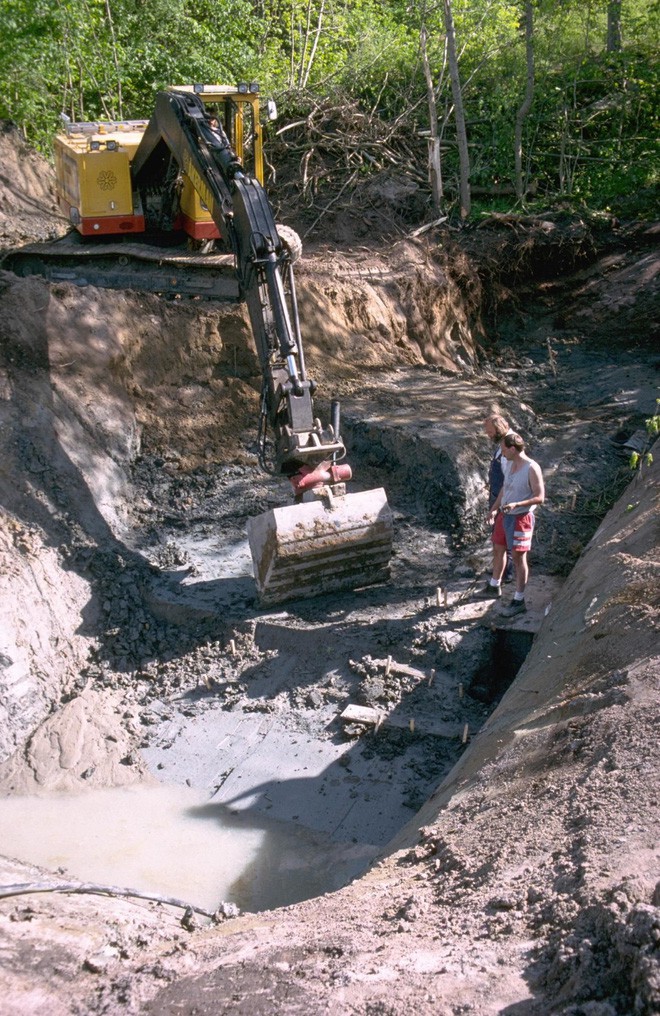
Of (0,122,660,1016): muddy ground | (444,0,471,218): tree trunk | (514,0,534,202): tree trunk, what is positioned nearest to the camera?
(0,122,660,1016): muddy ground

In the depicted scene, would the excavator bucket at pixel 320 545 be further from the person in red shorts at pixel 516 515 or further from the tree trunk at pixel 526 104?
the tree trunk at pixel 526 104

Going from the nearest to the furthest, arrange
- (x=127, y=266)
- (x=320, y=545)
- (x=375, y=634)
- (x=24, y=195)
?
(x=375, y=634)
(x=320, y=545)
(x=127, y=266)
(x=24, y=195)

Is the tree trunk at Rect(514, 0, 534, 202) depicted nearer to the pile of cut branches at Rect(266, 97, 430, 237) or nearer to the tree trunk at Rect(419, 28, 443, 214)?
the tree trunk at Rect(419, 28, 443, 214)

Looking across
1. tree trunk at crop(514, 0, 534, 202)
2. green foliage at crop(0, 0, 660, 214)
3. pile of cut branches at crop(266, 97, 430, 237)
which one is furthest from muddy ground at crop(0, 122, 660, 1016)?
green foliage at crop(0, 0, 660, 214)

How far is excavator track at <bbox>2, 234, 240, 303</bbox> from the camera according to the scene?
11523 mm

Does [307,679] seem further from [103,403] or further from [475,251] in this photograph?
[475,251]

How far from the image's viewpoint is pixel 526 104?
16891 millimetres

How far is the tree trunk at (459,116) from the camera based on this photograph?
15766 mm

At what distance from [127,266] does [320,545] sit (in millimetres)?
5323

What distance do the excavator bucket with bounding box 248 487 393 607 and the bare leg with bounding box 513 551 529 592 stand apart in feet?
3.85

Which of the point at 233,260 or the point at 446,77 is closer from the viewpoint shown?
the point at 233,260

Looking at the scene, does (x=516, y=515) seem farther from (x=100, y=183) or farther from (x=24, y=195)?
(x=24, y=195)

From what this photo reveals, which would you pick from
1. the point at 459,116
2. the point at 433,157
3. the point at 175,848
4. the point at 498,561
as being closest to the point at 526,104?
the point at 459,116

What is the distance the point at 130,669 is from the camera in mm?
8594
